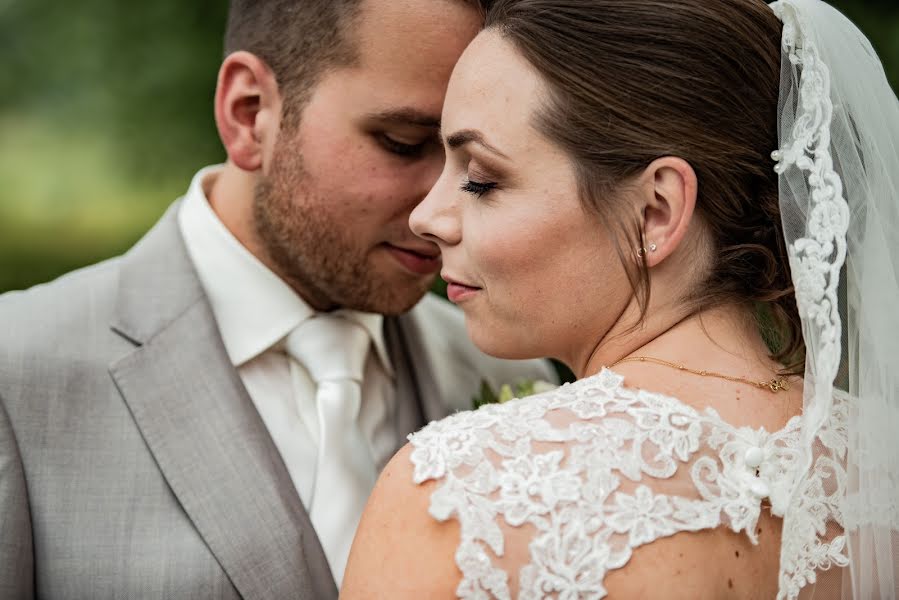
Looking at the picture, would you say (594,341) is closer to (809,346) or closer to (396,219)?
(809,346)

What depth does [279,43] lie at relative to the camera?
341cm

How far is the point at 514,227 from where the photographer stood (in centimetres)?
230

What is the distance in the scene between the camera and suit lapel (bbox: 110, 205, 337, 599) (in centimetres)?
278

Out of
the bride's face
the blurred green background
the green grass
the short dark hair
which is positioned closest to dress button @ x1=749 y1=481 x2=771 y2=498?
the bride's face

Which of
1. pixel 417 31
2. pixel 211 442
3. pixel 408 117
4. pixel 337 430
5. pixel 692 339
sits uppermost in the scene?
pixel 417 31

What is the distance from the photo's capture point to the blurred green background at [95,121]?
19.6 feet

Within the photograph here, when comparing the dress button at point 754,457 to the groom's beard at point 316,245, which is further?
the groom's beard at point 316,245

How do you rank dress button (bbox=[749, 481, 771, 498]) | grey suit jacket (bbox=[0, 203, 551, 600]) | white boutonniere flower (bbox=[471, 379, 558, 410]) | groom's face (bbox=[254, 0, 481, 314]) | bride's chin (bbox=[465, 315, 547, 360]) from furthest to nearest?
1. white boutonniere flower (bbox=[471, 379, 558, 410])
2. groom's face (bbox=[254, 0, 481, 314])
3. grey suit jacket (bbox=[0, 203, 551, 600])
4. bride's chin (bbox=[465, 315, 547, 360])
5. dress button (bbox=[749, 481, 771, 498])

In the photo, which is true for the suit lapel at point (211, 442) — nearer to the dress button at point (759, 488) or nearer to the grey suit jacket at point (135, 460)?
the grey suit jacket at point (135, 460)

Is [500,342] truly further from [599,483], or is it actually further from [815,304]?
[815,304]

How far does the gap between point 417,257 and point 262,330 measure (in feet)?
1.78

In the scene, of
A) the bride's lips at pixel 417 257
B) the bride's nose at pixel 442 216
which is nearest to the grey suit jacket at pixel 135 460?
the bride's lips at pixel 417 257

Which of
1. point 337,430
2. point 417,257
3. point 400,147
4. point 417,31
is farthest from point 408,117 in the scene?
point 337,430

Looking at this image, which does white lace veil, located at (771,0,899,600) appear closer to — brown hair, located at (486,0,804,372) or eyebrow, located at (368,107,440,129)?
brown hair, located at (486,0,804,372)
